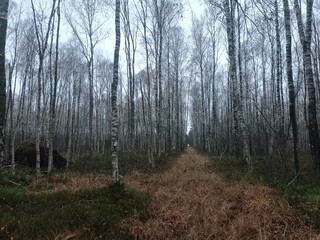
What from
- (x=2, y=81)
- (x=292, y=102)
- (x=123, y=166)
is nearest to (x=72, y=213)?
(x=2, y=81)

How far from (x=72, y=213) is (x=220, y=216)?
3.23m

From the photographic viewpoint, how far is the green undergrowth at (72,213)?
5.01 metres

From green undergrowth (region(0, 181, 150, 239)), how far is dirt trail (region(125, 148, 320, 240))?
0.51 meters

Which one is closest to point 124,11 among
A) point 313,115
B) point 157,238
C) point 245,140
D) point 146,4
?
point 146,4

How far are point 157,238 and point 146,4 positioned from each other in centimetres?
1854

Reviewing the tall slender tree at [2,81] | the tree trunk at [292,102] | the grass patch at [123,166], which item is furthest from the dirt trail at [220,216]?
the grass patch at [123,166]

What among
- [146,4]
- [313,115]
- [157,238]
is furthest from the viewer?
[146,4]

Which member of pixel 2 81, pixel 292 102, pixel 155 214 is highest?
pixel 292 102

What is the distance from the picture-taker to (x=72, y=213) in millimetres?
6062

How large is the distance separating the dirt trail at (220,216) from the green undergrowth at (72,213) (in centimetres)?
51

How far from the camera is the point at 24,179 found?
10594mm

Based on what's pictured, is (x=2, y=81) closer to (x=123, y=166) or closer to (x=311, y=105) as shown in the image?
(x=123, y=166)

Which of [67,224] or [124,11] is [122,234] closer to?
[67,224]

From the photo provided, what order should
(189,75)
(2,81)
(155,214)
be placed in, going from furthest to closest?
(189,75) < (155,214) < (2,81)
